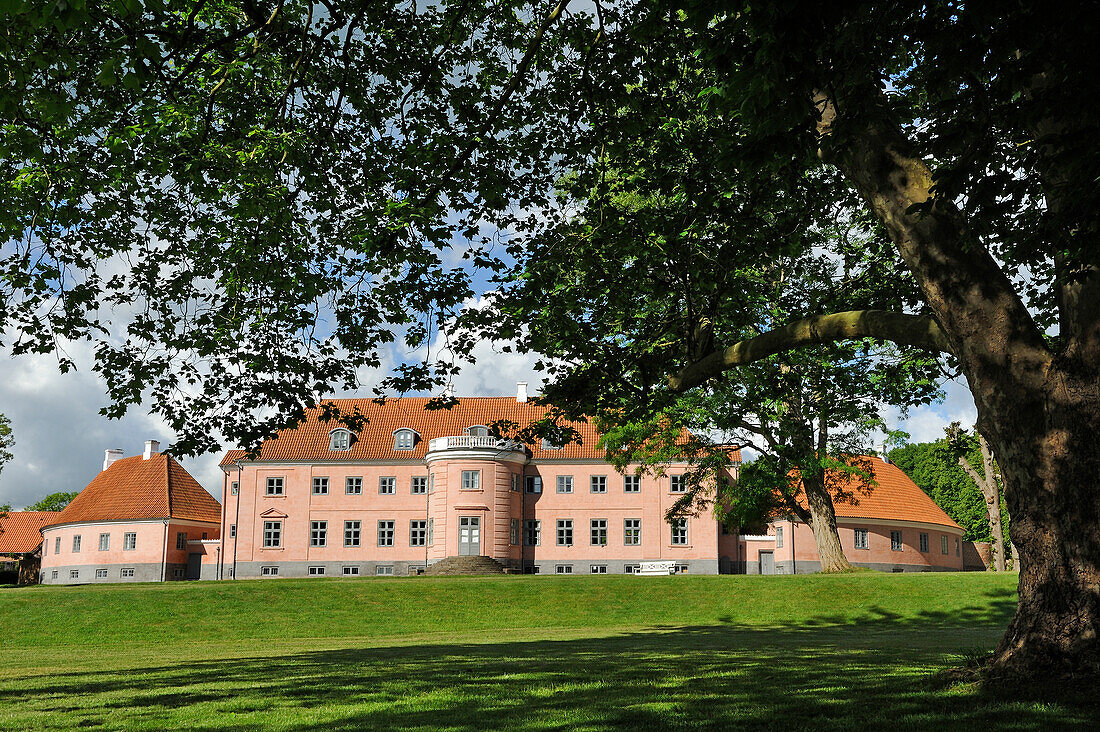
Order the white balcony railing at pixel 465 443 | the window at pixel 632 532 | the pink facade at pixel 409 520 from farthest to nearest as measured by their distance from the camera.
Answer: the window at pixel 632 532, the pink facade at pixel 409 520, the white balcony railing at pixel 465 443

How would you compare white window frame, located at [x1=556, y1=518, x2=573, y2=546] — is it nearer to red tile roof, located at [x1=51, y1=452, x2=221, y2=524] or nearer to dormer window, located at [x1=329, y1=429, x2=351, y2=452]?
dormer window, located at [x1=329, y1=429, x2=351, y2=452]

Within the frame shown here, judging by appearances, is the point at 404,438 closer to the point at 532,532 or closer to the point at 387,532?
the point at 387,532

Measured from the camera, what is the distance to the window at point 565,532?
177 feet

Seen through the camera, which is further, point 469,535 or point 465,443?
point 465,443

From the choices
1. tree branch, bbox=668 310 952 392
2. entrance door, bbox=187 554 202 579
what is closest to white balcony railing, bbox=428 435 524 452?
entrance door, bbox=187 554 202 579

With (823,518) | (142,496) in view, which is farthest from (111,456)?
(823,518)

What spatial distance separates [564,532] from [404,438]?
11.4 m

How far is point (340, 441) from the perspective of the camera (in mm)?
54906

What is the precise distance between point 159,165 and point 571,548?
4470cm

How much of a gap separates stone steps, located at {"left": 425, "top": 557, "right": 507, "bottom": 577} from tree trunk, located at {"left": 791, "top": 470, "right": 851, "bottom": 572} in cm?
1990

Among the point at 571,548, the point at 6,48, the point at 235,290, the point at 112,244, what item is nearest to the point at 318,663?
the point at 235,290

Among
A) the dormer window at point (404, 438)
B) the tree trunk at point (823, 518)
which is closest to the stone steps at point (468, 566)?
the dormer window at point (404, 438)

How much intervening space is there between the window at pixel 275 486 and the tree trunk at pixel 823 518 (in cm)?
3282

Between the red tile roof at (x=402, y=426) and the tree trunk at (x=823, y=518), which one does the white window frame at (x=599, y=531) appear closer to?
the red tile roof at (x=402, y=426)
